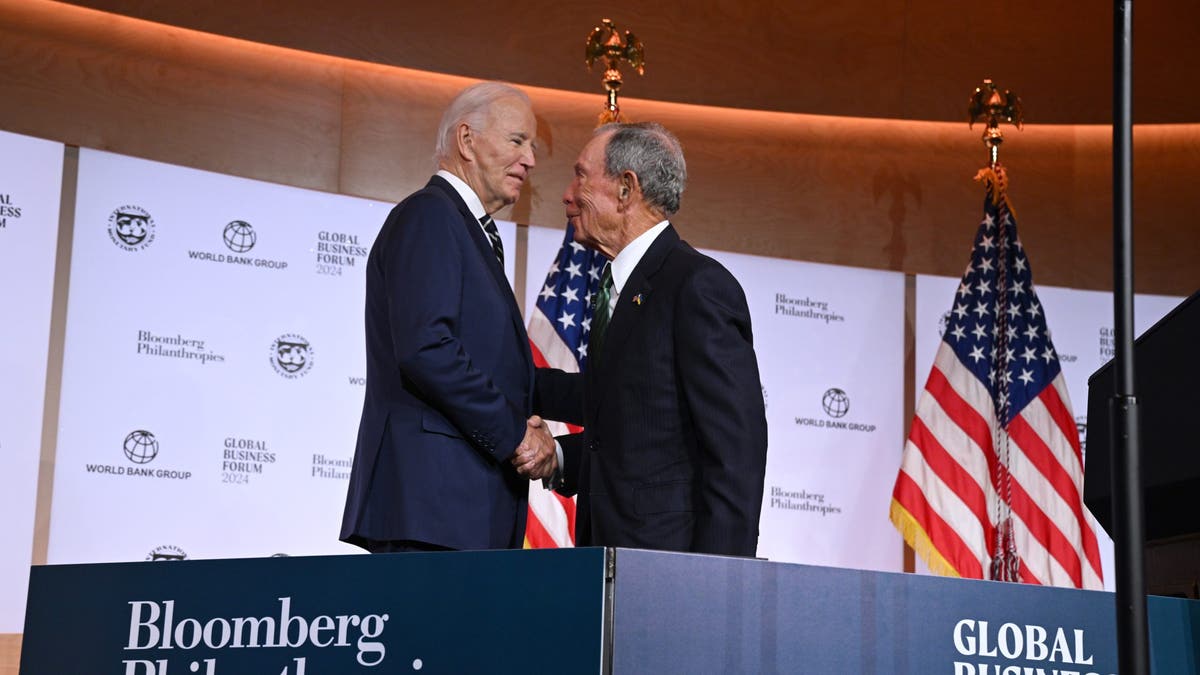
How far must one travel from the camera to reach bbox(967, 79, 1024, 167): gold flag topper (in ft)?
20.2

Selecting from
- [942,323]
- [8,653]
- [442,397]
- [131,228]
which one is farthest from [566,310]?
[442,397]

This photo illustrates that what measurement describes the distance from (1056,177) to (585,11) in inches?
93.0

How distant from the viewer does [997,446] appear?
6035 millimetres

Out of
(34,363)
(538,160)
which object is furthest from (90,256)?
(538,160)

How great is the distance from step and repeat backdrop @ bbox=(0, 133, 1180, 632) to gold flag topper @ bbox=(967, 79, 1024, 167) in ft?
4.61

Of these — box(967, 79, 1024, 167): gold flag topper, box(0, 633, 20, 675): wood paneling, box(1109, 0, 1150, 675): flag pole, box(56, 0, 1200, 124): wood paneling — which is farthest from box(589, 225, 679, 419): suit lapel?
box(967, 79, 1024, 167): gold flag topper

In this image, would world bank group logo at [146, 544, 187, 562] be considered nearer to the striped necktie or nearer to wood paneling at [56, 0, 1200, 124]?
wood paneling at [56, 0, 1200, 124]

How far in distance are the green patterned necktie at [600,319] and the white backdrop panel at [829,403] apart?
10.8 feet

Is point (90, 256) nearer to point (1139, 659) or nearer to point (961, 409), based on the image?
point (961, 409)

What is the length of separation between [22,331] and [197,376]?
64cm

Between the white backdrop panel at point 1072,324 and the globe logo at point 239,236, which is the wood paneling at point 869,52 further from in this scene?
the globe logo at point 239,236

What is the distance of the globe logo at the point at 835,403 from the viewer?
6.34 m

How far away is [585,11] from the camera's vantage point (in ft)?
21.0

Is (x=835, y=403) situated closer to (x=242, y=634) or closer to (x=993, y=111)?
(x=993, y=111)
